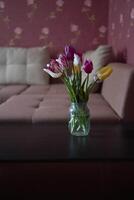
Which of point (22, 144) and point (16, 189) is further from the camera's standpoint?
point (16, 189)

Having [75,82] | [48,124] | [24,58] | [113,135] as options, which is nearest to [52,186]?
[48,124]

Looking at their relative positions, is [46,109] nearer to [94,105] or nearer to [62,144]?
[94,105]

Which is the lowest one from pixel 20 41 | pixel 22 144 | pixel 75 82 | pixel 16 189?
pixel 16 189

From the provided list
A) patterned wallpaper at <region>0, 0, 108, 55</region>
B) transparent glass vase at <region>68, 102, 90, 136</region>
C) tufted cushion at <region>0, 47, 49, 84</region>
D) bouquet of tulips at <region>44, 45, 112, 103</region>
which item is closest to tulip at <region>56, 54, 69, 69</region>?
bouquet of tulips at <region>44, 45, 112, 103</region>

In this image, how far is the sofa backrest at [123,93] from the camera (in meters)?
1.97

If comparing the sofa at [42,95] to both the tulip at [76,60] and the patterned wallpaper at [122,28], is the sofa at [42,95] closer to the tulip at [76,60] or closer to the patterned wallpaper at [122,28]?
the patterned wallpaper at [122,28]

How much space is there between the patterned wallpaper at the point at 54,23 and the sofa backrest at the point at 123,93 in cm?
145

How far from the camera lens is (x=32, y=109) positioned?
88.6 inches

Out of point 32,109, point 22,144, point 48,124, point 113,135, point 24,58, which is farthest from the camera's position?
point 24,58

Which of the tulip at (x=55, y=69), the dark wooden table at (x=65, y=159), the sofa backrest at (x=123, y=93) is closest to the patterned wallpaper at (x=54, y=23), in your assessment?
the sofa backrest at (x=123, y=93)

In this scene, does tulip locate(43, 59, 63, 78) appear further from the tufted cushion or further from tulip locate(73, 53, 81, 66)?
the tufted cushion

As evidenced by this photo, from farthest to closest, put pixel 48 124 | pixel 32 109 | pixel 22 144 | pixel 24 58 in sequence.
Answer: pixel 24 58 → pixel 32 109 → pixel 48 124 → pixel 22 144

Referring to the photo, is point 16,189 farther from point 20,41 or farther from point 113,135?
point 20,41

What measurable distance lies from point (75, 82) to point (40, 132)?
13.3 inches
